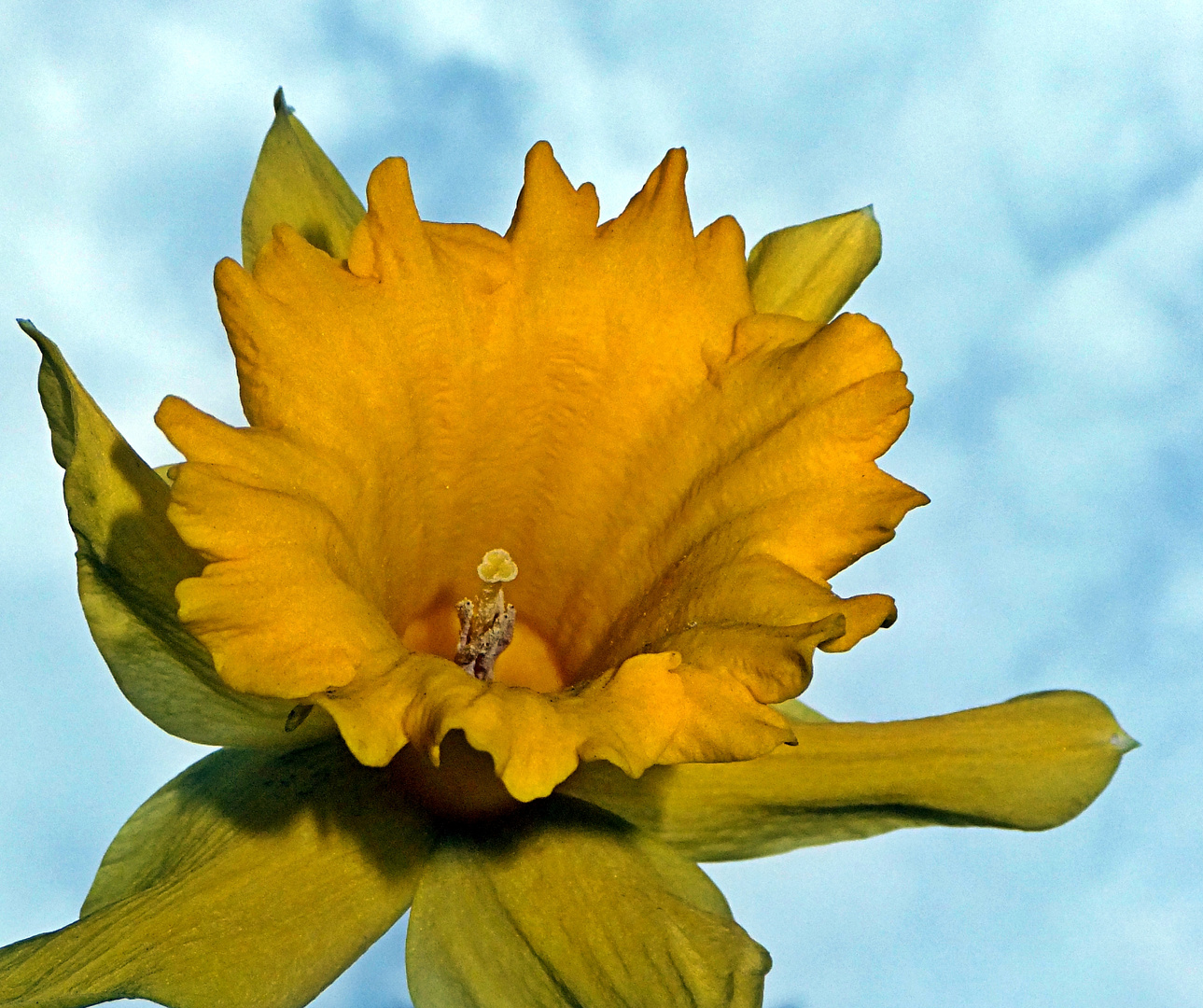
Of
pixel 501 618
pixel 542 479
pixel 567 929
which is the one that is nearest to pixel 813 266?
pixel 542 479

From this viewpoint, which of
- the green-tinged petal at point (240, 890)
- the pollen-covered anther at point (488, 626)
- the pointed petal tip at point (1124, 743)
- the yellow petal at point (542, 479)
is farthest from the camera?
the pollen-covered anther at point (488, 626)

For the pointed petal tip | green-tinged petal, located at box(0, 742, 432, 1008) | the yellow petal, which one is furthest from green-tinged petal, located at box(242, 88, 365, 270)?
the pointed petal tip

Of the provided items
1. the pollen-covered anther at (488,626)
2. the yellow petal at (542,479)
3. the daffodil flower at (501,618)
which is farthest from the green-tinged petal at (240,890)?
the yellow petal at (542,479)

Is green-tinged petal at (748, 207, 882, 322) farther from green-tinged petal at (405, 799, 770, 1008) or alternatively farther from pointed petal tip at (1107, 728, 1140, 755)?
green-tinged petal at (405, 799, 770, 1008)

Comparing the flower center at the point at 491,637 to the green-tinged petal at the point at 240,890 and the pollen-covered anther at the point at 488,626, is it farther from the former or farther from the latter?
the green-tinged petal at the point at 240,890

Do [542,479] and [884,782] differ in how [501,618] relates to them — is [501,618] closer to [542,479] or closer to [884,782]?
[542,479]
